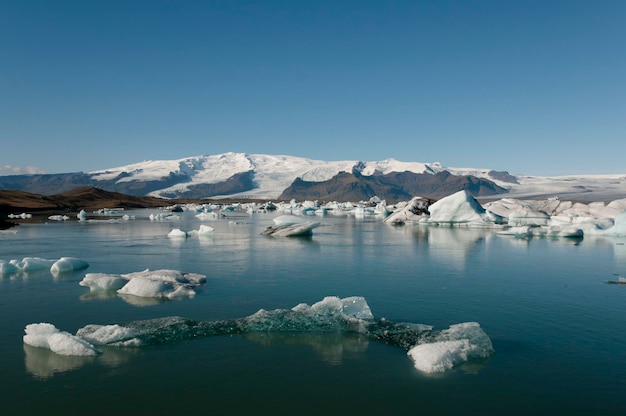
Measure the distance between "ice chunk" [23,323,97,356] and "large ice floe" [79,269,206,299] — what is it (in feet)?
11.1

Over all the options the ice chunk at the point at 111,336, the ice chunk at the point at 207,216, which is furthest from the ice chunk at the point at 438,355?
the ice chunk at the point at 207,216

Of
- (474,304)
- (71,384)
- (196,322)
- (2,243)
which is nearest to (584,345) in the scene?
(474,304)

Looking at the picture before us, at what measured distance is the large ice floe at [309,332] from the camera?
712 centimetres

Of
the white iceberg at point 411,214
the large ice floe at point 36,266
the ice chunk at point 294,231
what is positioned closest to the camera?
the large ice floe at point 36,266

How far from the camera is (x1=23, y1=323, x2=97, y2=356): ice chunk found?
23.4 feet

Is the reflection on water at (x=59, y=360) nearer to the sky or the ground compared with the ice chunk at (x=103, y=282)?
nearer to the ground

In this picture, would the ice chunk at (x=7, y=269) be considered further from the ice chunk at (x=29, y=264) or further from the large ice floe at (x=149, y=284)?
the large ice floe at (x=149, y=284)

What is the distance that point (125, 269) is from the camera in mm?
14812

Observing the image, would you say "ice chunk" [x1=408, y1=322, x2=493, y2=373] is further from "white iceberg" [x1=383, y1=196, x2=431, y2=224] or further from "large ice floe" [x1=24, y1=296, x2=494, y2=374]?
"white iceberg" [x1=383, y1=196, x2=431, y2=224]

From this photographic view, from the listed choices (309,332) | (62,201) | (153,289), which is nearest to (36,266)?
(153,289)

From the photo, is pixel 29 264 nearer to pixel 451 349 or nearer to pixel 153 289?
pixel 153 289

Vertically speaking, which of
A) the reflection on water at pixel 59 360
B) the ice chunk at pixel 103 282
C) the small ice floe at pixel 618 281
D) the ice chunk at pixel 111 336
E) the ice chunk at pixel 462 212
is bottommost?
the small ice floe at pixel 618 281

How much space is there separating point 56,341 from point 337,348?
14.4 ft

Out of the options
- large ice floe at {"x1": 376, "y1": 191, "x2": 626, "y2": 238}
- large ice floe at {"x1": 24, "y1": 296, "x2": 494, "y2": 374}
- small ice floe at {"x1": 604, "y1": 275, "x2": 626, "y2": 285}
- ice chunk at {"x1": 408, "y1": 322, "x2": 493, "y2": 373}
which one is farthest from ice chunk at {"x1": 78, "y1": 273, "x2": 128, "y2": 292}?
large ice floe at {"x1": 376, "y1": 191, "x2": 626, "y2": 238}
